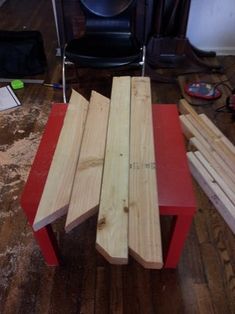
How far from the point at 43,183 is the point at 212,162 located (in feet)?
3.02

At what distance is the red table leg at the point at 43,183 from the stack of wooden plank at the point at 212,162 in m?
0.77

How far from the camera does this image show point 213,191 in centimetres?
131

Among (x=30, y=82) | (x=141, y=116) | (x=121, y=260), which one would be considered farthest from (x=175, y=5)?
(x=121, y=260)

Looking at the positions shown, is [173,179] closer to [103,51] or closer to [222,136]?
[222,136]

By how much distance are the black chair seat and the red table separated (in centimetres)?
A: 60

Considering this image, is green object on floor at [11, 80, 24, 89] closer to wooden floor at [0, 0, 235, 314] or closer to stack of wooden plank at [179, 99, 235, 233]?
wooden floor at [0, 0, 235, 314]

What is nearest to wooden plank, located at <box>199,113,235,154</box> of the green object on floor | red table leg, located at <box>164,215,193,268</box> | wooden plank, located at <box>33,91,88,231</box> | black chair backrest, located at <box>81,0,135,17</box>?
red table leg, located at <box>164,215,193,268</box>

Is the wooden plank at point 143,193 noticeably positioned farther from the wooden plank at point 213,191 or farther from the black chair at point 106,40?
the black chair at point 106,40

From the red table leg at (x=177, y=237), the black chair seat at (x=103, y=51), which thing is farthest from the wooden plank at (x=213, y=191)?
the black chair seat at (x=103, y=51)

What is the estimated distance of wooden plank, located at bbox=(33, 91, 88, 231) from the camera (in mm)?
768

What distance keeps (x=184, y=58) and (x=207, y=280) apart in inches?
78.4

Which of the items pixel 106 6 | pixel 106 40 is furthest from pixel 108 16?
pixel 106 40

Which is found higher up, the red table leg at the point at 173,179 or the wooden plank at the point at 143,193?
the wooden plank at the point at 143,193

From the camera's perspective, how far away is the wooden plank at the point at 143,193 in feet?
2.12
